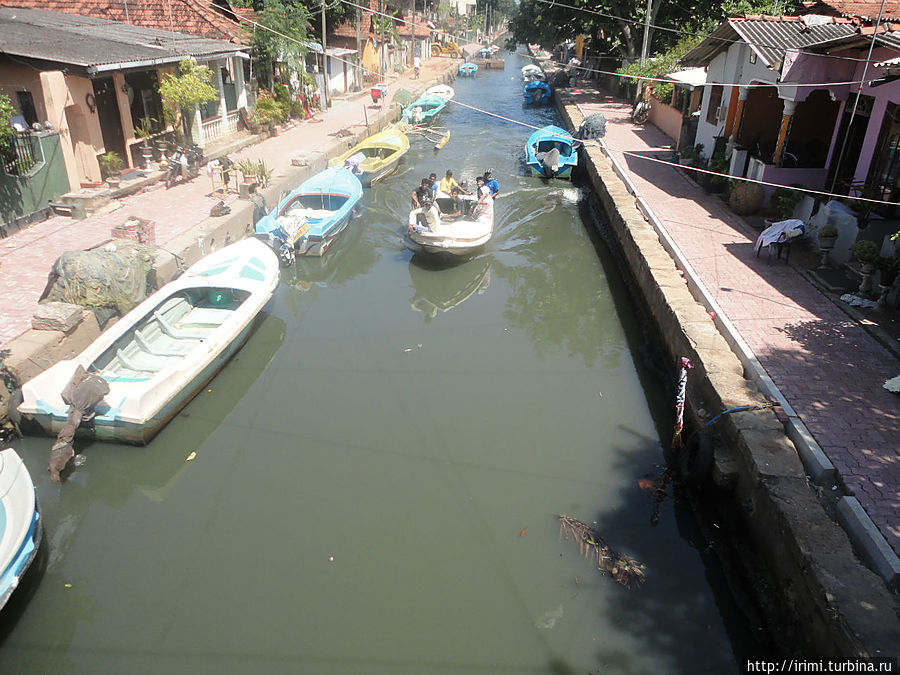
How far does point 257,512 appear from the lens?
23.2 ft

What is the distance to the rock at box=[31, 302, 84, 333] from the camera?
27.9 feet

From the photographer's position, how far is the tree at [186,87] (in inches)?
622

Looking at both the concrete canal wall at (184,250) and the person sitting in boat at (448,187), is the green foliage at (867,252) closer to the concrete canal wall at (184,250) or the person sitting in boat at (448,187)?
the person sitting in boat at (448,187)

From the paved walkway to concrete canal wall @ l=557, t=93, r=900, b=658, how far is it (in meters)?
9.19

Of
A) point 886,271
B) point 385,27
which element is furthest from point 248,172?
point 385,27

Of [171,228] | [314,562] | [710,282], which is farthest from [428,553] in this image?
[171,228]

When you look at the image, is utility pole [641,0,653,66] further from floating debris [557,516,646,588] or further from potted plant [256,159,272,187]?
floating debris [557,516,646,588]

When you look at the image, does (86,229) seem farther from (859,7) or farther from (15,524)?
(859,7)

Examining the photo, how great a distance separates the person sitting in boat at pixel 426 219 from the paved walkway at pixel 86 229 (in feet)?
15.1

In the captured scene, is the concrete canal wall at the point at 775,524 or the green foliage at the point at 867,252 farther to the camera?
the green foliage at the point at 867,252

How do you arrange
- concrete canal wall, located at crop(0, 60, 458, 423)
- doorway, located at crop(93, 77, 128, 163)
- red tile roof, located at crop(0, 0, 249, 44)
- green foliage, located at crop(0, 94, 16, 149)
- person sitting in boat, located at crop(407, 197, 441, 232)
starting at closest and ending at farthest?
concrete canal wall, located at crop(0, 60, 458, 423), green foliage, located at crop(0, 94, 16, 149), person sitting in boat, located at crop(407, 197, 441, 232), doorway, located at crop(93, 77, 128, 163), red tile roof, located at crop(0, 0, 249, 44)

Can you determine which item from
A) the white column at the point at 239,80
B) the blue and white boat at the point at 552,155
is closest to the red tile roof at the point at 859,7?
the blue and white boat at the point at 552,155

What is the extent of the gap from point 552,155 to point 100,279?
1445 cm

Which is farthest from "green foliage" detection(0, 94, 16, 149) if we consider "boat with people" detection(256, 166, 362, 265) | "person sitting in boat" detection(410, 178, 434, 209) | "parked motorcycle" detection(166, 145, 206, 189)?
"person sitting in boat" detection(410, 178, 434, 209)
